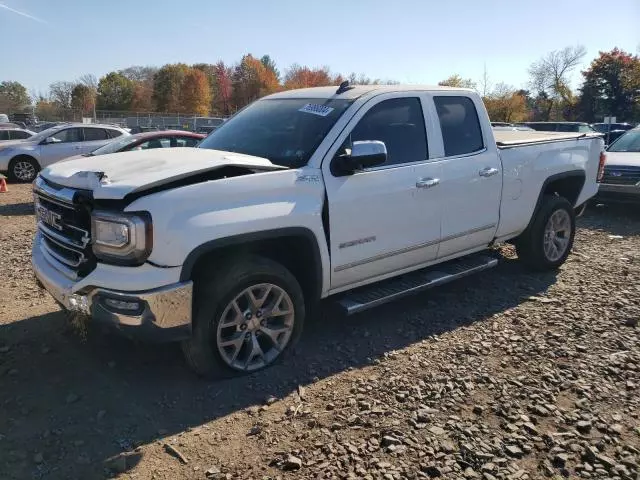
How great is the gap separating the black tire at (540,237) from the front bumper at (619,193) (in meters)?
4.25

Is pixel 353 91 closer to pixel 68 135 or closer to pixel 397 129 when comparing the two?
pixel 397 129

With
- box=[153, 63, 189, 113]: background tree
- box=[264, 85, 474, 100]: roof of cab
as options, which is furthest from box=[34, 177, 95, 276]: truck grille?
box=[153, 63, 189, 113]: background tree

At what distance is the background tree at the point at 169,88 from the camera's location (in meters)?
77.6

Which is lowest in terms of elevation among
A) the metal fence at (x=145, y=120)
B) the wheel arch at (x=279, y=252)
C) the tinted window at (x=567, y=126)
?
the wheel arch at (x=279, y=252)

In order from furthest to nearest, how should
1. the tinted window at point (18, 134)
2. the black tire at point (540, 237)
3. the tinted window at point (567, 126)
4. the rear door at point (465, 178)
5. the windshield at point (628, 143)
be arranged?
the tinted window at point (567, 126)
the tinted window at point (18, 134)
the windshield at point (628, 143)
the black tire at point (540, 237)
the rear door at point (465, 178)

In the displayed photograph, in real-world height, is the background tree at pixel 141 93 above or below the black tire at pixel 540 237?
above

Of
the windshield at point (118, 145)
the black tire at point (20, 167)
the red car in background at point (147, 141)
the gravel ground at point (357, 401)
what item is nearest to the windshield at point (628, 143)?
the gravel ground at point (357, 401)

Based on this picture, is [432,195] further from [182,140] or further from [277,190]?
[182,140]

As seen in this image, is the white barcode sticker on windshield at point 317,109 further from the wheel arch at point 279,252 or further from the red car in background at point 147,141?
the red car in background at point 147,141

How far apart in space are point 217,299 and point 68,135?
13497 mm

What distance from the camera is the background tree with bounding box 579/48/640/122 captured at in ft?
172

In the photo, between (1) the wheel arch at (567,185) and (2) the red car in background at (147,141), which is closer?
(1) the wheel arch at (567,185)

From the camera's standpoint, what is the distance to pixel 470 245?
5129 millimetres

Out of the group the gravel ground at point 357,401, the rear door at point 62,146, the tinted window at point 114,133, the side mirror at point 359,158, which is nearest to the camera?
the gravel ground at point 357,401
